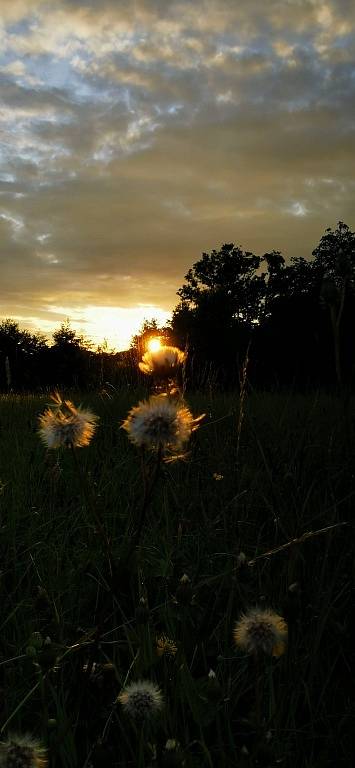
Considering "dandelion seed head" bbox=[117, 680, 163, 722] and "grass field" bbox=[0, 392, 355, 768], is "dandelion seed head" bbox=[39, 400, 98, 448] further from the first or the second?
"dandelion seed head" bbox=[117, 680, 163, 722]

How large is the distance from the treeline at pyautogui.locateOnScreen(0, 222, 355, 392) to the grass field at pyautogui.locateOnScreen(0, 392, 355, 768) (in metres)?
0.82

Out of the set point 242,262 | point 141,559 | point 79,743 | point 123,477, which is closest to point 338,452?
point 123,477

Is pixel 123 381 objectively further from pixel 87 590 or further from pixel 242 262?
pixel 242 262

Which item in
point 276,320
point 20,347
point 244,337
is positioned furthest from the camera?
point 20,347

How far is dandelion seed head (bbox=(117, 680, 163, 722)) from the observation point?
1221 mm

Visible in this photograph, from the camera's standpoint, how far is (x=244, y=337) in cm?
3431

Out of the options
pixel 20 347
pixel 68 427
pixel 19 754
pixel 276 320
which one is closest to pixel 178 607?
pixel 68 427

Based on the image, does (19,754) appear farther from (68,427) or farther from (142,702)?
(68,427)

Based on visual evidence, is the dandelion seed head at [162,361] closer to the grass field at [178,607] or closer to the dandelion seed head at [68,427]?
the dandelion seed head at [68,427]

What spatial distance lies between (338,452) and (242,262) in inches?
2110

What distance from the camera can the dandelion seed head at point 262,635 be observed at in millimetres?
1258

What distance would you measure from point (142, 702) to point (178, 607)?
37.9 inches

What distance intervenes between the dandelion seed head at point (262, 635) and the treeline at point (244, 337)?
70 centimetres

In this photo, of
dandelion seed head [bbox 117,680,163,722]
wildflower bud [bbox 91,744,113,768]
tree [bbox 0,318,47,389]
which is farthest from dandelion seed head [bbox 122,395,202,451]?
tree [bbox 0,318,47,389]
